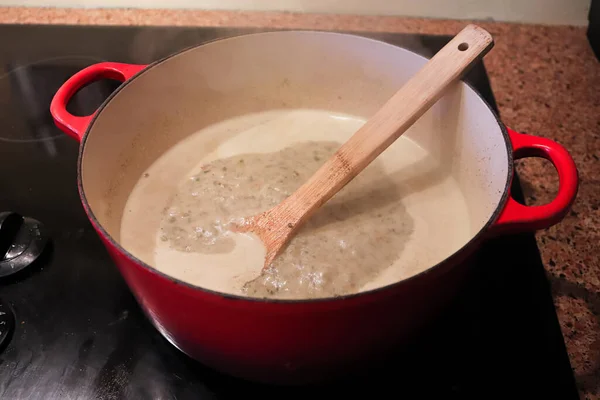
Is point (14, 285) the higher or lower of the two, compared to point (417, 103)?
lower

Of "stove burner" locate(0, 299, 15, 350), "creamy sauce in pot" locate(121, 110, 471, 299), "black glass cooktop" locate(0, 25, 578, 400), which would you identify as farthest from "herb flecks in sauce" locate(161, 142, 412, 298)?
"stove burner" locate(0, 299, 15, 350)

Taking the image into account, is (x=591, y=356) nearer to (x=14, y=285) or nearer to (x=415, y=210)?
(x=415, y=210)

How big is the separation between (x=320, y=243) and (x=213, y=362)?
0.70 ft

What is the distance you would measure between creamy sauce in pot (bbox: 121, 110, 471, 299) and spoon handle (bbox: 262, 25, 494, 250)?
0.14ft

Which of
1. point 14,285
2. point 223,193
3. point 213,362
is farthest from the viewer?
point 223,193

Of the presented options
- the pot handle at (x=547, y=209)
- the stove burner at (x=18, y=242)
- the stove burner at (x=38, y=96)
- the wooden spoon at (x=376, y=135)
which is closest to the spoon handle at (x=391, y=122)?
the wooden spoon at (x=376, y=135)

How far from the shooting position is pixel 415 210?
778 millimetres

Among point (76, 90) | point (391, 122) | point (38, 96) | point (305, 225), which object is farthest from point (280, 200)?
point (38, 96)

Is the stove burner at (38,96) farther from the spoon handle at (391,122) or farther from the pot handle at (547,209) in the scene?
the pot handle at (547,209)

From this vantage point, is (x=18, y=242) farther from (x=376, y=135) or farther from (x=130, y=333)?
(x=376, y=135)

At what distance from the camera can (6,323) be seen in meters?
0.64

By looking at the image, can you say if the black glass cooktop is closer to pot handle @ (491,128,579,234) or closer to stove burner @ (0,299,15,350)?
stove burner @ (0,299,15,350)

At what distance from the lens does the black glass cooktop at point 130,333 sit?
60 cm

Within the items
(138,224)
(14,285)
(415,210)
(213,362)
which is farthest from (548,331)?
(14,285)
